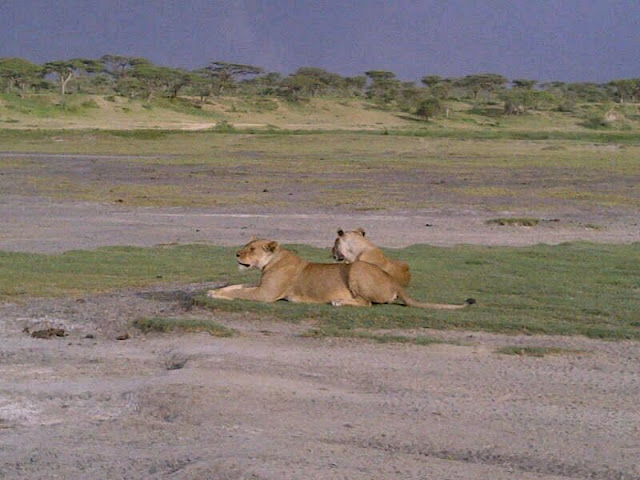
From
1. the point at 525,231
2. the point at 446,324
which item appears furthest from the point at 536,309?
the point at 525,231

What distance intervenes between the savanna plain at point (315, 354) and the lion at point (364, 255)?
1.77 feet

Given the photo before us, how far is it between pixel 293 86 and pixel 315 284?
86.8 metres

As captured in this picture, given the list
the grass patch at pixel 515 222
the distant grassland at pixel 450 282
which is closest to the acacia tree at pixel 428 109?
the grass patch at pixel 515 222

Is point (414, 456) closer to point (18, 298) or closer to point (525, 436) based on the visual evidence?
point (525, 436)

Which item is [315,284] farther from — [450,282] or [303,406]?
[303,406]

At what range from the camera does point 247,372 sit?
8.57 m

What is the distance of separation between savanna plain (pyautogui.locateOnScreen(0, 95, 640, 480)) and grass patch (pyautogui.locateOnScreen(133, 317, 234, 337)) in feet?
0.07

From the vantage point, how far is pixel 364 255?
12.5 meters

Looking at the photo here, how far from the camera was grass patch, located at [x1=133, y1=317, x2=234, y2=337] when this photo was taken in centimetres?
1012

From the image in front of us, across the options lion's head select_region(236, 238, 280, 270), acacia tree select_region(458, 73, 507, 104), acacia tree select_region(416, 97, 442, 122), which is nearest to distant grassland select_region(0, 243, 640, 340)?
lion's head select_region(236, 238, 280, 270)

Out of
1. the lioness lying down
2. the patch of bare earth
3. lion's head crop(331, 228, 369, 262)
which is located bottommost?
the patch of bare earth

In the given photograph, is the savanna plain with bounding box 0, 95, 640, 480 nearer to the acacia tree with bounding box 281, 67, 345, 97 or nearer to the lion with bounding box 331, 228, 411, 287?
the lion with bounding box 331, 228, 411, 287

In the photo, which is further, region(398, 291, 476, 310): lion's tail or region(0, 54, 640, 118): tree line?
region(0, 54, 640, 118): tree line

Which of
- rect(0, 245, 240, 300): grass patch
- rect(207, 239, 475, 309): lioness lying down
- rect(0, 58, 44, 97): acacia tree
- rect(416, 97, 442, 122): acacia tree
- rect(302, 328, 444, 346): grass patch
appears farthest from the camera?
rect(0, 58, 44, 97): acacia tree
